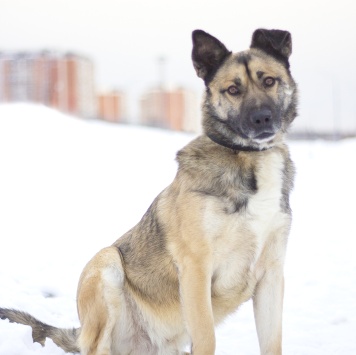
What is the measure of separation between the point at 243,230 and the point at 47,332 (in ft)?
5.22

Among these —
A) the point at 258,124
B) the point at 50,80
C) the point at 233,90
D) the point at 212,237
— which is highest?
the point at 233,90

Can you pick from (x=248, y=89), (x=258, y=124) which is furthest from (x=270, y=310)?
(x=248, y=89)

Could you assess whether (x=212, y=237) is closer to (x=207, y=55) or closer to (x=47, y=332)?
(x=207, y=55)

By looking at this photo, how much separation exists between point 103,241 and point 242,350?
3746 millimetres

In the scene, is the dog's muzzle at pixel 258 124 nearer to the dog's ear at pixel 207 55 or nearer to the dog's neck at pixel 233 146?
the dog's neck at pixel 233 146

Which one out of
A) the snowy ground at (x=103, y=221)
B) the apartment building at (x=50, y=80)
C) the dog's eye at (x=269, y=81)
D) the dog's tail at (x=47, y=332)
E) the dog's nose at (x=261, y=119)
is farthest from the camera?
the apartment building at (x=50, y=80)

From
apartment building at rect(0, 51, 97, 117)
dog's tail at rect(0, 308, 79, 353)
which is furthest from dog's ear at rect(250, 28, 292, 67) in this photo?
apartment building at rect(0, 51, 97, 117)

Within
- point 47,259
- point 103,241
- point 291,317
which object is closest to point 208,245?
point 291,317

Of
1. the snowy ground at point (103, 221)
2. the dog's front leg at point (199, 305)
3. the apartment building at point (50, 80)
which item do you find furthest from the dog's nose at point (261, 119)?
the apartment building at point (50, 80)

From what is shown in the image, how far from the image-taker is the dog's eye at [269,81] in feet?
12.1

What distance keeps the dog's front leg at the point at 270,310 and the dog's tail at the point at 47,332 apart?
4.03 feet

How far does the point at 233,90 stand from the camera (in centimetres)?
370

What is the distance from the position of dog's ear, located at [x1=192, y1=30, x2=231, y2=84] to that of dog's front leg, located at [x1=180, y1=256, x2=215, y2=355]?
48.3 inches

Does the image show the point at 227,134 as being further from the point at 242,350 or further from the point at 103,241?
the point at 103,241
